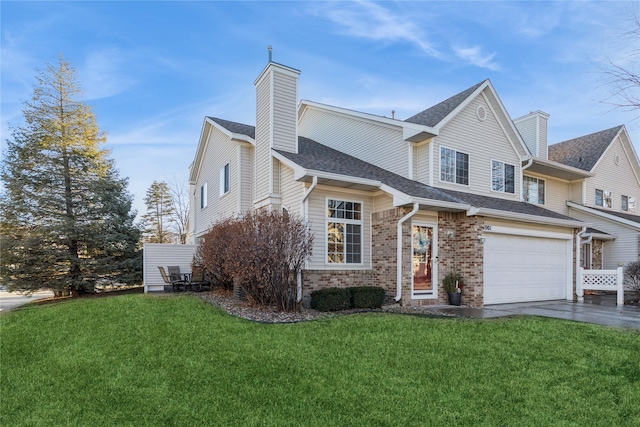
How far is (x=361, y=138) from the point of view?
1427 centimetres

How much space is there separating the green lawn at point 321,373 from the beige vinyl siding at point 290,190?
3.86 meters

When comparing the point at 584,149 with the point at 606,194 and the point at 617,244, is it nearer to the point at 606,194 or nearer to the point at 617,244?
the point at 606,194

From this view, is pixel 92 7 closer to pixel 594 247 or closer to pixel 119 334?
pixel 119 334

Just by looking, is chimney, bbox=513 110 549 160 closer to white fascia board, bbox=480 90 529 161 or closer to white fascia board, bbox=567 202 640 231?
white fascia board, bbox=567 202 640 231

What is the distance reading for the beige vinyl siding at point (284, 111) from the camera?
450 inches

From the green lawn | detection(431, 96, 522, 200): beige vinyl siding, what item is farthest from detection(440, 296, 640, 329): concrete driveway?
detection(431, 96, 522, 200): beige vinyl siding

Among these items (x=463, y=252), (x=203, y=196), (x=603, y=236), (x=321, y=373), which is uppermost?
(x=203, y=196)

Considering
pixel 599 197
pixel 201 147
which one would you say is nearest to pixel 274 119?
pixel 201 147

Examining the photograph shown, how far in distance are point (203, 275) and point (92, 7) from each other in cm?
938

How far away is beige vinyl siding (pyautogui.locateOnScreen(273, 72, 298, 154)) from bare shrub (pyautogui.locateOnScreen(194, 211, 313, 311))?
3.45 meters

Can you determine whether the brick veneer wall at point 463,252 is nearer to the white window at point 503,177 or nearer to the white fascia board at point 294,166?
the white window at point 503,177

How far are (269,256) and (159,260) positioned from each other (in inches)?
391

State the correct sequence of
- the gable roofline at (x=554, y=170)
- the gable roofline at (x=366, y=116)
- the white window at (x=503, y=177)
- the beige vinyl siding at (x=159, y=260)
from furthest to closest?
the beige vinyl siding at (x=159, y=260), the gable roofline at (x=554, y=170), the white window at (x=503, y=177), the gable roofline at (x=366, y=116)

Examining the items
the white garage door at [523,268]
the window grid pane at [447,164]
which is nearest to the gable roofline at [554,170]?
the white garage door at [523,268]
